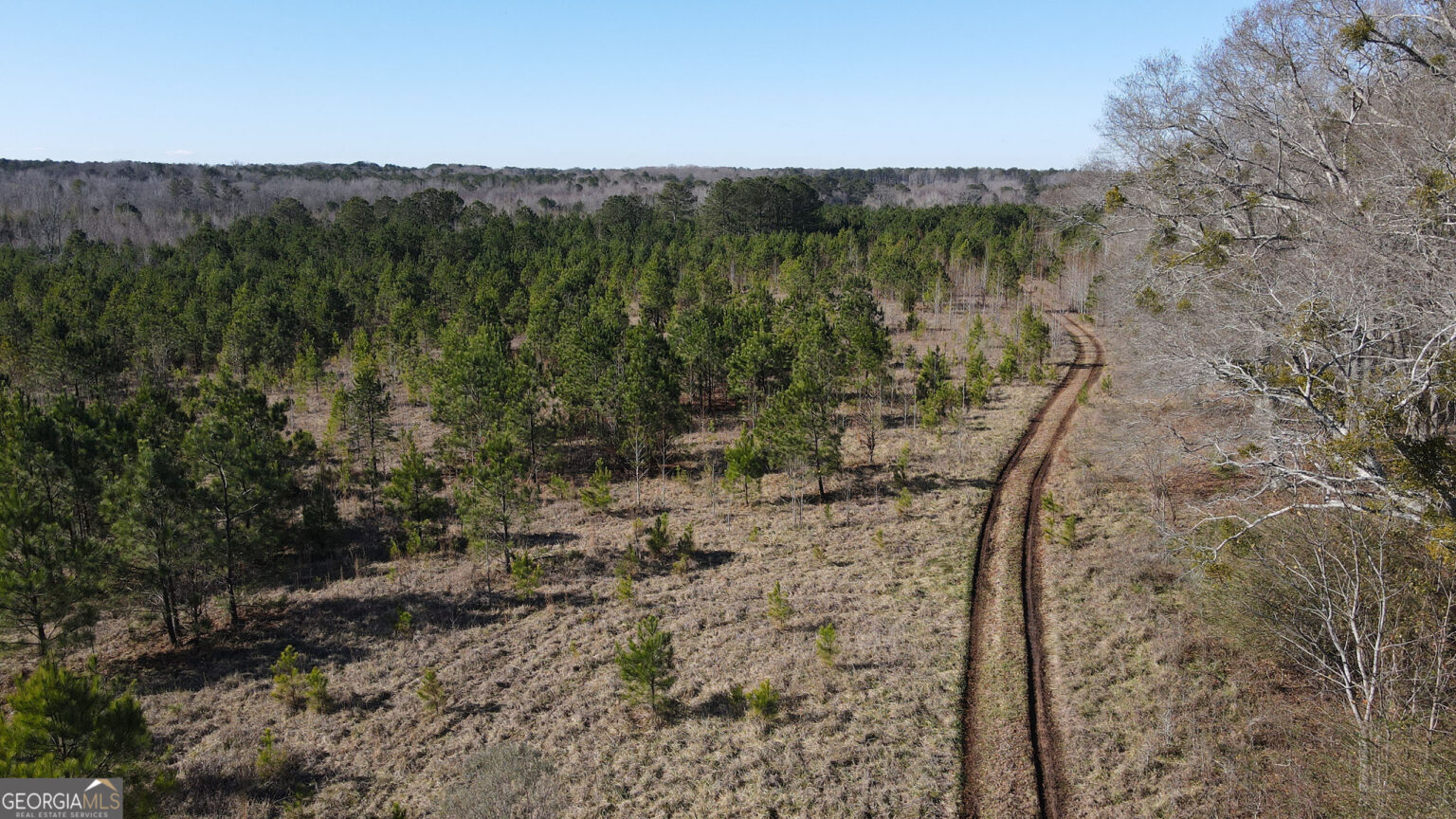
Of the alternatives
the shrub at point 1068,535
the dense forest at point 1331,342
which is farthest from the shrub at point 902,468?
the dense forest at point 1331,342

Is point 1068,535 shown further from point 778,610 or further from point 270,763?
Answer: point 270,763

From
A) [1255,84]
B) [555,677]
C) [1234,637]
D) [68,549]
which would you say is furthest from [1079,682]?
[68,549]

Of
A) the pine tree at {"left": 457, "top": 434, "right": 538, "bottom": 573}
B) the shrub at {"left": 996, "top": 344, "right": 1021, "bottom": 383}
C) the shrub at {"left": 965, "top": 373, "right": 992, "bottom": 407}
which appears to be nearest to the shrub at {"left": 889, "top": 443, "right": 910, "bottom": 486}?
the shrub at {"left": 965, "top": 373, "right": 992, "bottom": 407}

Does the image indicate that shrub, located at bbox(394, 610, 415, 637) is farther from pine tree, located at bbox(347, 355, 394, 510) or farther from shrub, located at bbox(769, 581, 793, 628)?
pine tree, located at bbox(347, 355, 394, 510)

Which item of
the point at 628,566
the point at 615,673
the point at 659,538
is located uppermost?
the point at 659,538

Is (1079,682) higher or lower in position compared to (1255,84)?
lower

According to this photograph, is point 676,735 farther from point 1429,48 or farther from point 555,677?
point 1429,48

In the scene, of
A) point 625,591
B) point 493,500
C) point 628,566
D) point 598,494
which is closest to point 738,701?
point 625,591
